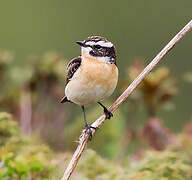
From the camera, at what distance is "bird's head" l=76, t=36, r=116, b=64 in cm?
444

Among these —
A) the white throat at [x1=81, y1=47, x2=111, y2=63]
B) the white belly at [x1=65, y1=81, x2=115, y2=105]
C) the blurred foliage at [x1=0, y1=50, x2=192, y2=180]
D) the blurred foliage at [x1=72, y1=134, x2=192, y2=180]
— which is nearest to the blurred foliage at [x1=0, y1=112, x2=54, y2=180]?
the blurred foliage at [x1=0, y1=50, x2=192, y2=180]

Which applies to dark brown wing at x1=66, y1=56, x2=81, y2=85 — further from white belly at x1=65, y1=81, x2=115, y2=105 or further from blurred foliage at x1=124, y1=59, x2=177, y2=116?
blurred foliage at x1=124, y1=59, x2=177, y2=116

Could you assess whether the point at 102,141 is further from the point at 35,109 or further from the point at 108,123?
the point at 35,109

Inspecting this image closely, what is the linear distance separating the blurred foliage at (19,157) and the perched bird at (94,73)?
14.5 inches

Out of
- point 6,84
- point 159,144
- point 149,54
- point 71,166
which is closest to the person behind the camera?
point 71,166

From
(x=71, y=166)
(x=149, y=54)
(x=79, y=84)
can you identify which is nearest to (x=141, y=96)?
(x=79, y=84)

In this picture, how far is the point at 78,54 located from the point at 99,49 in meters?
7.13

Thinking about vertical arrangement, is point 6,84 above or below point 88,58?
above

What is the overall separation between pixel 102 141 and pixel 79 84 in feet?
4.43

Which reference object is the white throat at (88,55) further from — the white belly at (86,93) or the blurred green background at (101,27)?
the blurred green background at (101,27)

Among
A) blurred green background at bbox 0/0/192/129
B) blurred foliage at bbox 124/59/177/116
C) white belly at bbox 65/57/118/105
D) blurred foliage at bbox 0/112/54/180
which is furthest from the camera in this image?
blurred green background at bbox 0/0/192/129

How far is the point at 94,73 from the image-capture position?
441 centimetres

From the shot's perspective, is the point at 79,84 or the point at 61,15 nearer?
the point at 79,84

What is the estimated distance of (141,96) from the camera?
557 centimetres
